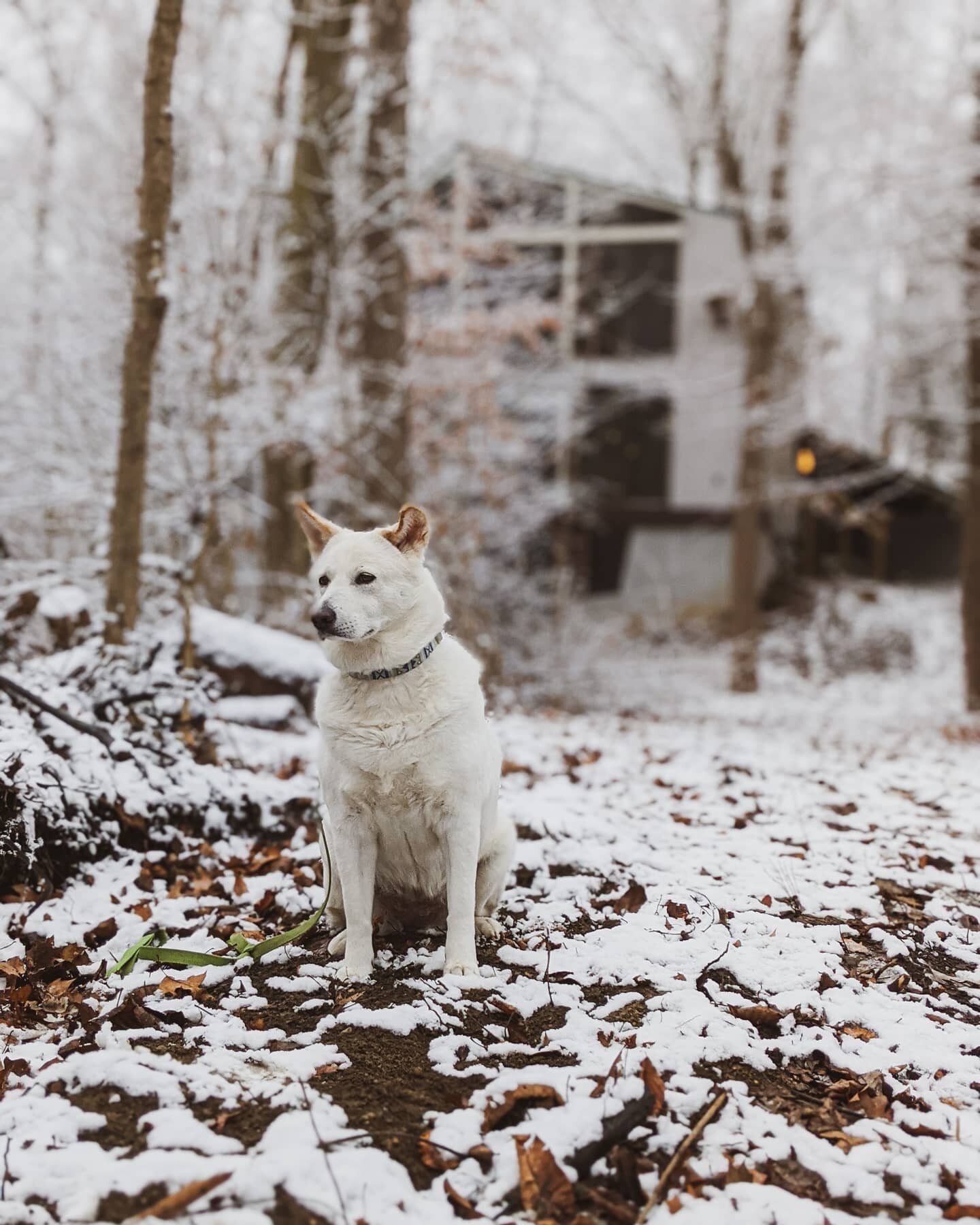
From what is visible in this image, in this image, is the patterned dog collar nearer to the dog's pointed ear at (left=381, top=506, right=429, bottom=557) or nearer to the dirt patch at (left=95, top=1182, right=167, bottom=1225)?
the dog's pointed ear at (left=381, top=506, right=429, bottom=557)

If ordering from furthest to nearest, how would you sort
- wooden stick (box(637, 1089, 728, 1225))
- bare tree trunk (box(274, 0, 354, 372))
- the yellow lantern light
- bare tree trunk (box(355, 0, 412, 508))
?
the yellow lantern light → bare tree trunk (box(274, 0, 354, 372)) → bare tree trunk (box(355, 0, 412, 508)) → wooden stick (box(637, 1089, 728, 1225))

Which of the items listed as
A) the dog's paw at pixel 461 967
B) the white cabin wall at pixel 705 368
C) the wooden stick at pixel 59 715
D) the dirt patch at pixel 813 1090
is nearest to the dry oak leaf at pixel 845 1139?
the dirt patch at pixel 813 1090

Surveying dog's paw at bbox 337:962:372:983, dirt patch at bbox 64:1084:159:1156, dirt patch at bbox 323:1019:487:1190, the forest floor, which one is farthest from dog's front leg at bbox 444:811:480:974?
dirt patch at bbox 64:1084:159:1156

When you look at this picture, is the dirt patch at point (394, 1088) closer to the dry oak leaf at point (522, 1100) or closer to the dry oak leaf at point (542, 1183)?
the dry oak leaf at point (522, 1100)

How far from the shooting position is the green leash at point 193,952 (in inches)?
135

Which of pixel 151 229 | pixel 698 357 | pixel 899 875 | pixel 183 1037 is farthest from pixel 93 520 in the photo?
pixel 698 357

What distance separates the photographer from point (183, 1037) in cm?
297

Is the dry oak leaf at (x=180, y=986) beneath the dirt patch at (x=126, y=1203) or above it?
beneath

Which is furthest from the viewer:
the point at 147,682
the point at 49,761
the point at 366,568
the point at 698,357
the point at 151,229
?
the point at 698,357

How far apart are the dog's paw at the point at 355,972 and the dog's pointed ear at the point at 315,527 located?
1.52 meters

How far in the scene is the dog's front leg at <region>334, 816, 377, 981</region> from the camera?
3404 mm

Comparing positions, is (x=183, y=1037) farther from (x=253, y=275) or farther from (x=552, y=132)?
(x=552, y=132)

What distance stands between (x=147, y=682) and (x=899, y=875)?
4.02 metres

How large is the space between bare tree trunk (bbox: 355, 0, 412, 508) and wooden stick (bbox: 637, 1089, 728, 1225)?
28.7ft
